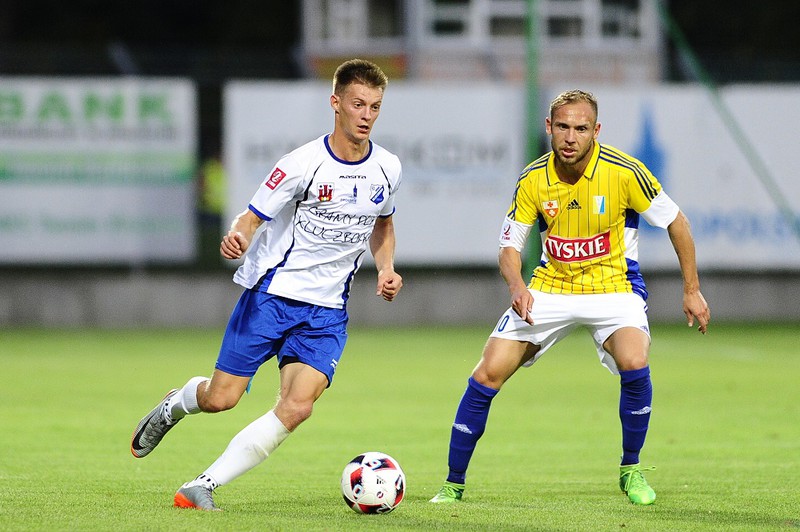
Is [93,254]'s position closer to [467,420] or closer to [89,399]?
[89,399]

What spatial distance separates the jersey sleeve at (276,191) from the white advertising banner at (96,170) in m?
14.2

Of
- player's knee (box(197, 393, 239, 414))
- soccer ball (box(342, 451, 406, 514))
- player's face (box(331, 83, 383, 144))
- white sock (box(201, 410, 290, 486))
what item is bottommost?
soccer ball (box(342, 451, 406, 514))

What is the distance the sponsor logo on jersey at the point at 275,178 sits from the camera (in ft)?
22.8

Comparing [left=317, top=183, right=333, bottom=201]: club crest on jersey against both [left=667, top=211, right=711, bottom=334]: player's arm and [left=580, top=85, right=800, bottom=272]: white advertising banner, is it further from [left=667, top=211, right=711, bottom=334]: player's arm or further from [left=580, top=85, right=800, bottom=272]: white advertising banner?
[left=580, top=85, right=800, bottom=272]: white advertising banner

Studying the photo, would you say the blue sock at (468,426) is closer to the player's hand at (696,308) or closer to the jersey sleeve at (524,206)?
the jersey sleeve at (524,206)

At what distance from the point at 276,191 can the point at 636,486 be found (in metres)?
2.41

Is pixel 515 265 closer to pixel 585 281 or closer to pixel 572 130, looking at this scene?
pixel 585 281

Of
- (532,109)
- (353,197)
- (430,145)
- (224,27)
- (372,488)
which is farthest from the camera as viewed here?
(224,27)

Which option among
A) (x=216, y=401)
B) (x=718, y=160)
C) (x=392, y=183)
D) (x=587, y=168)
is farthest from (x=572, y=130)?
(x=718, y=160)

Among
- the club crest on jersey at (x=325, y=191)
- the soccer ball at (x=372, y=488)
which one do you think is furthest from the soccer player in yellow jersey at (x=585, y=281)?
the club crest on jersey at (x=325, y=191)

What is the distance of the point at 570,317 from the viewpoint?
24.8 ft

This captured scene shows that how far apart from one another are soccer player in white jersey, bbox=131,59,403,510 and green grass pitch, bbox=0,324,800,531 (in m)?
0.60

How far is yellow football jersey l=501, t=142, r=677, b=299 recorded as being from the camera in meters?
7.51

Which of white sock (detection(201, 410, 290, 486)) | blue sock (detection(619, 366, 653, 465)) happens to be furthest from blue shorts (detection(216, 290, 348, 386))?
blue sock (detection(619, 366, 653, 465))
